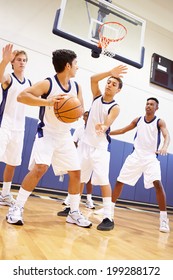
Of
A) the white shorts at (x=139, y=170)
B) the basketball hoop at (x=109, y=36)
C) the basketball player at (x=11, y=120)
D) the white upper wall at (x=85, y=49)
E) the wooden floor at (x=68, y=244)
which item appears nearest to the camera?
the wooden floor at (x=68, y=244)

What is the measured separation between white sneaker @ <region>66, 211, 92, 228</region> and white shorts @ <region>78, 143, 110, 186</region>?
37 cm

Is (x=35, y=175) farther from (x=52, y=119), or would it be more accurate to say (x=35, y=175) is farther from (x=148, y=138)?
(x=148, y=138)

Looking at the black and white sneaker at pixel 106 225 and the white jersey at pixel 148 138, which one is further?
the white jersey at pixel 148 138

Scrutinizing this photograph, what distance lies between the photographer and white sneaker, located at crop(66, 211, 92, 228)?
248cm

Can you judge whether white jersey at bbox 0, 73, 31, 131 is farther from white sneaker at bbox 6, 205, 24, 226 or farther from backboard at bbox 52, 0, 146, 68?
backboard at bbox 52, 0, 146, 68

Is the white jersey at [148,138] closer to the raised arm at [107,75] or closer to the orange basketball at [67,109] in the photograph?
the raised arm at [107,75]

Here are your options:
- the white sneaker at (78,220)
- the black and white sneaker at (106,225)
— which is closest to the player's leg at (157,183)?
the black and white sneaker at (106,225)

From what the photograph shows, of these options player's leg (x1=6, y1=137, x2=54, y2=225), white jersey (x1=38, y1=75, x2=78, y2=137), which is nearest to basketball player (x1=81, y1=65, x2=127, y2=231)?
white jersey (x1=38, y1=75, x2=78, y2=137)

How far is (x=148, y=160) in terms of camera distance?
3.55m

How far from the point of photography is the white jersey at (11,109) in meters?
3.04

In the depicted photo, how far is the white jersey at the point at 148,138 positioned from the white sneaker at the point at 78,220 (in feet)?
4.94

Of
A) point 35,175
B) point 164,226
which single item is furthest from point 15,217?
point 164,226

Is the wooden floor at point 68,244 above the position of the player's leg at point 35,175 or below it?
below
